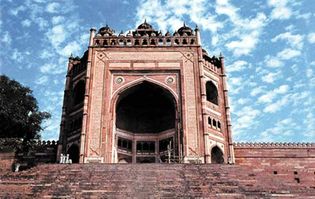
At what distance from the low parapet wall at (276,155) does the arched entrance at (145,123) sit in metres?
6.48

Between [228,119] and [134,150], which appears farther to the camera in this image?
[228,119]

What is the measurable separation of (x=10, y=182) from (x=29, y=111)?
58.6ft

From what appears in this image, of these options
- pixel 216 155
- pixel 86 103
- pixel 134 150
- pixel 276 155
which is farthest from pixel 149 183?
pixel 276 155

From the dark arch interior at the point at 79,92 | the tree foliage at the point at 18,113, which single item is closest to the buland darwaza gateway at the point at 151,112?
the dark arch interior at the point at 79,92

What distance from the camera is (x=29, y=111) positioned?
3444 centimetres

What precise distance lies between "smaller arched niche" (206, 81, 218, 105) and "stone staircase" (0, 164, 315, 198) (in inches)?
604

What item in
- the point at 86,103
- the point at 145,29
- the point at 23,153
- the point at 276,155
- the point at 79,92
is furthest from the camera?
the point at 145,29

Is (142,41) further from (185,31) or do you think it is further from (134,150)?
(134,150)

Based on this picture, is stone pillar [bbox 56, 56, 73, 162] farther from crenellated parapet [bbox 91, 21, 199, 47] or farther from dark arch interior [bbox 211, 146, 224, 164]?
dark arch interior [bbox 211, 146, 224, 164]

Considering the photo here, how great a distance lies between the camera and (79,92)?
35812mm

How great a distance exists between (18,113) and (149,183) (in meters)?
19.8

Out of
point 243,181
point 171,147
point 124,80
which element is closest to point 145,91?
point 124,80

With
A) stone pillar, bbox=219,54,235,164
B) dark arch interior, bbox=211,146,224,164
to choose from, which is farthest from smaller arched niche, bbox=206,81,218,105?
dark arch interior, bbox=211,146,224,164

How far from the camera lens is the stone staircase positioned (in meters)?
16.0
